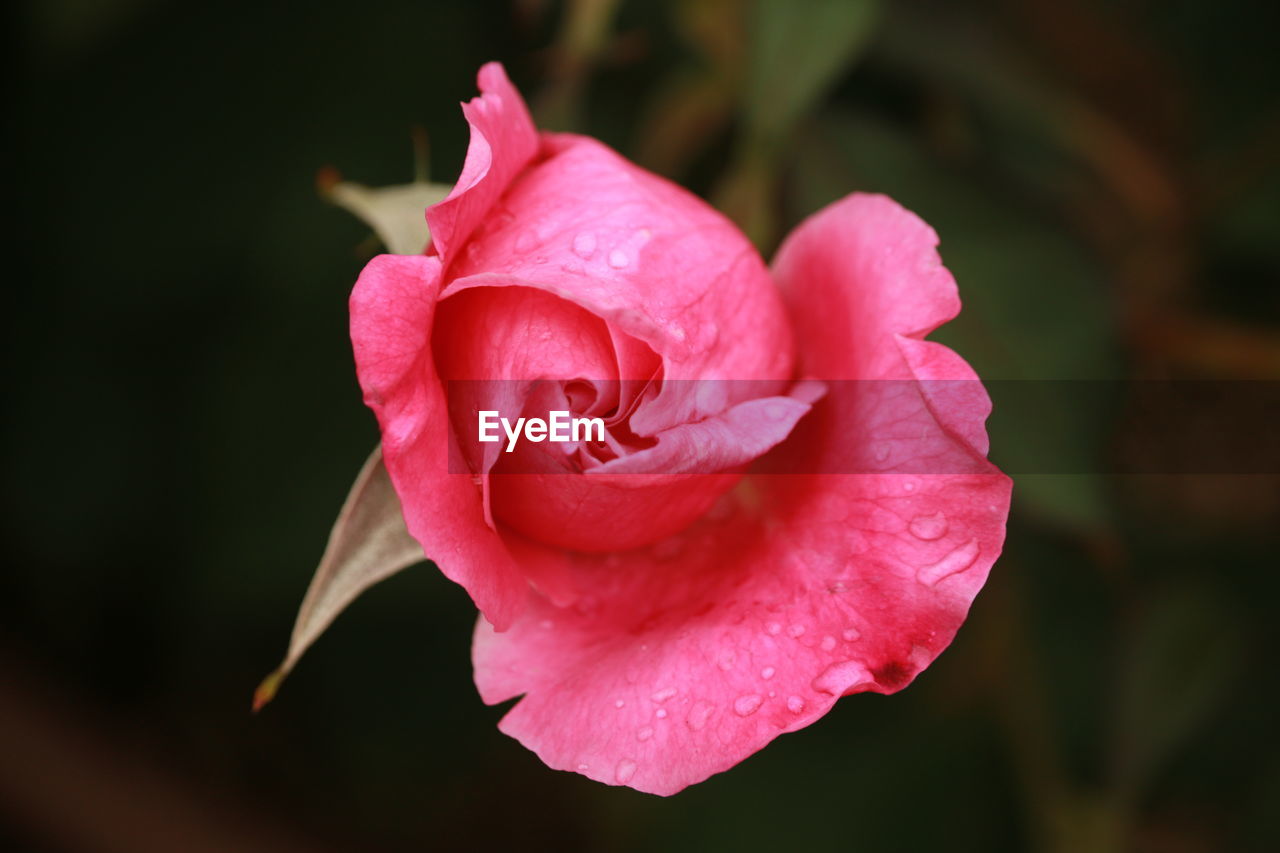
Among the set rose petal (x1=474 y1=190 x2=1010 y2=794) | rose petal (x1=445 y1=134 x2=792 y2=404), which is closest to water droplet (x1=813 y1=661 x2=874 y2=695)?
rose petal (x1=474 y1=190 x2=1010 y2=794)

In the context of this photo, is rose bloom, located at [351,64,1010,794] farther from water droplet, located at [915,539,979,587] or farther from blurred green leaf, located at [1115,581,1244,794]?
blurred green leaf, located at [1115,581,1244,794]

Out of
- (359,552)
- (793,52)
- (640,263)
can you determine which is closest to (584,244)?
(640,263)

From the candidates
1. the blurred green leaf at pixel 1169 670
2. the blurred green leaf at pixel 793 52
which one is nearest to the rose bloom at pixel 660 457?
the blurred green leaf at pixel 793 52

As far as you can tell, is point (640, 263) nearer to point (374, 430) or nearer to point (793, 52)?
point (793, 52)

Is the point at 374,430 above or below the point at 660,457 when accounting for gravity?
below

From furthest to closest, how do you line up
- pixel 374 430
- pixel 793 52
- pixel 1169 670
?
pixel 374 430 → pixel 1169 670 → pixel 793 52

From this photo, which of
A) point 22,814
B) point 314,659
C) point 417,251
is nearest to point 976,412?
point 417,251
